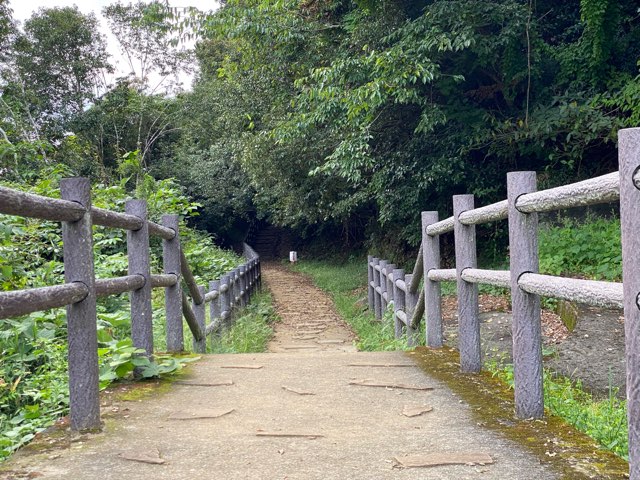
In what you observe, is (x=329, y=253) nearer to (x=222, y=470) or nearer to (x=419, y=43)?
(x=419, y=43)

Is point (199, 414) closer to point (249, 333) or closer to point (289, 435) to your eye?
point (289, 435)

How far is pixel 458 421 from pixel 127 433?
141 centimetres

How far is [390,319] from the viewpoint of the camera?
850 centimetres

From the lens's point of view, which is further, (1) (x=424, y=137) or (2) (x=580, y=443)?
(1) (x=424, y=137)

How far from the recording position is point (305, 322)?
11.5 m

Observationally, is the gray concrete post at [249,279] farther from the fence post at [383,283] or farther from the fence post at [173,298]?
the fence post at [173,298]

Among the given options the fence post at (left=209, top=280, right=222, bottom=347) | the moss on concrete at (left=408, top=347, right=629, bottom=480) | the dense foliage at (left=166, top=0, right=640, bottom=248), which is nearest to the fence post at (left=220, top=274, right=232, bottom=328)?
the fence post at (left=209, top=280, right=222, bottom=347)

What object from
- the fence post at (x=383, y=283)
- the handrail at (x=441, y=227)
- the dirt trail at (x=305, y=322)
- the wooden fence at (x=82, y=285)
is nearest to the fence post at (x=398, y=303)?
the dirt trail at (x=305, y=322)

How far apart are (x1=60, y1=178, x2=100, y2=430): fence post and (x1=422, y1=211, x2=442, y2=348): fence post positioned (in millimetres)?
2707

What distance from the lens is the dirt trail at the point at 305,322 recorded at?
29.0 feet

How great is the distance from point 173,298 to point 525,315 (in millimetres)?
2858

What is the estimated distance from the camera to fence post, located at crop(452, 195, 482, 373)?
3854 mm

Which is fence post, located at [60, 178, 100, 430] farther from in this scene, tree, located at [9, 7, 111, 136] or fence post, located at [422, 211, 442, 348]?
tree, located at [9, 7, 111, 136]

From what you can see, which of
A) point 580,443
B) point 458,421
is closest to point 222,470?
point 458,421
